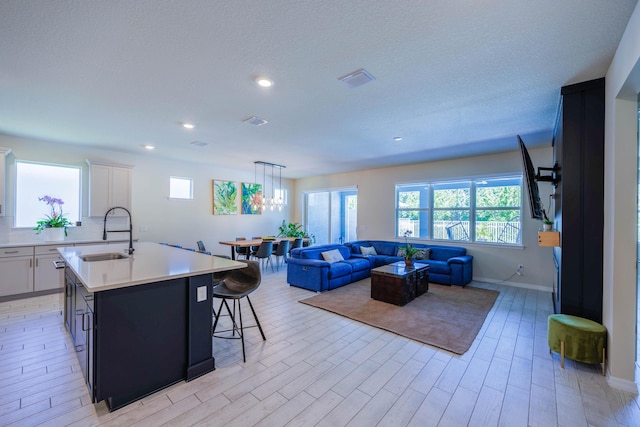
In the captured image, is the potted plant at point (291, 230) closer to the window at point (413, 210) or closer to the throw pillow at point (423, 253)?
the window at point (413, 210)

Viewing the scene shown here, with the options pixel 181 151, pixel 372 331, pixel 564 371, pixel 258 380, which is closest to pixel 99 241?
pixel 181 151

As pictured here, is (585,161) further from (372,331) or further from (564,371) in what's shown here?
(372,331)

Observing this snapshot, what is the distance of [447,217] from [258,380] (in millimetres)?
5473

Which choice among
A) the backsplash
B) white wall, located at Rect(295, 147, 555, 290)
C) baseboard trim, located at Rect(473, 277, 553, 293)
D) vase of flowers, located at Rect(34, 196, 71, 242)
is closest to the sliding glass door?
white wall, located at Rect(295, 147, 555, 290)

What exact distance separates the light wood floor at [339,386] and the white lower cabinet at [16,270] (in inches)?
54.3

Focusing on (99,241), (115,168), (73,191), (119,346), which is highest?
(115,168)

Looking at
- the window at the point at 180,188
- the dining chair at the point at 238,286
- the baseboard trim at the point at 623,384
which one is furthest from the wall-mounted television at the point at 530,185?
the window at the point at 180,188

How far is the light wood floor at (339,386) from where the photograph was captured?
73.0 inches

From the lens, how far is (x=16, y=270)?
424 centimetres

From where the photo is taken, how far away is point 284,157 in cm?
608

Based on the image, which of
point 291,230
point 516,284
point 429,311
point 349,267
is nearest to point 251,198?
point 291,230

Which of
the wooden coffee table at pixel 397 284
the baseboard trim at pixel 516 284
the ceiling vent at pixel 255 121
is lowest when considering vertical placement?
the baseboard trim at pixel 516 284

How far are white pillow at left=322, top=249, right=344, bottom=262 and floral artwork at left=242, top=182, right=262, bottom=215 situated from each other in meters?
3.23

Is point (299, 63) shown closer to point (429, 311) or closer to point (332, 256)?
point (429, 311)
